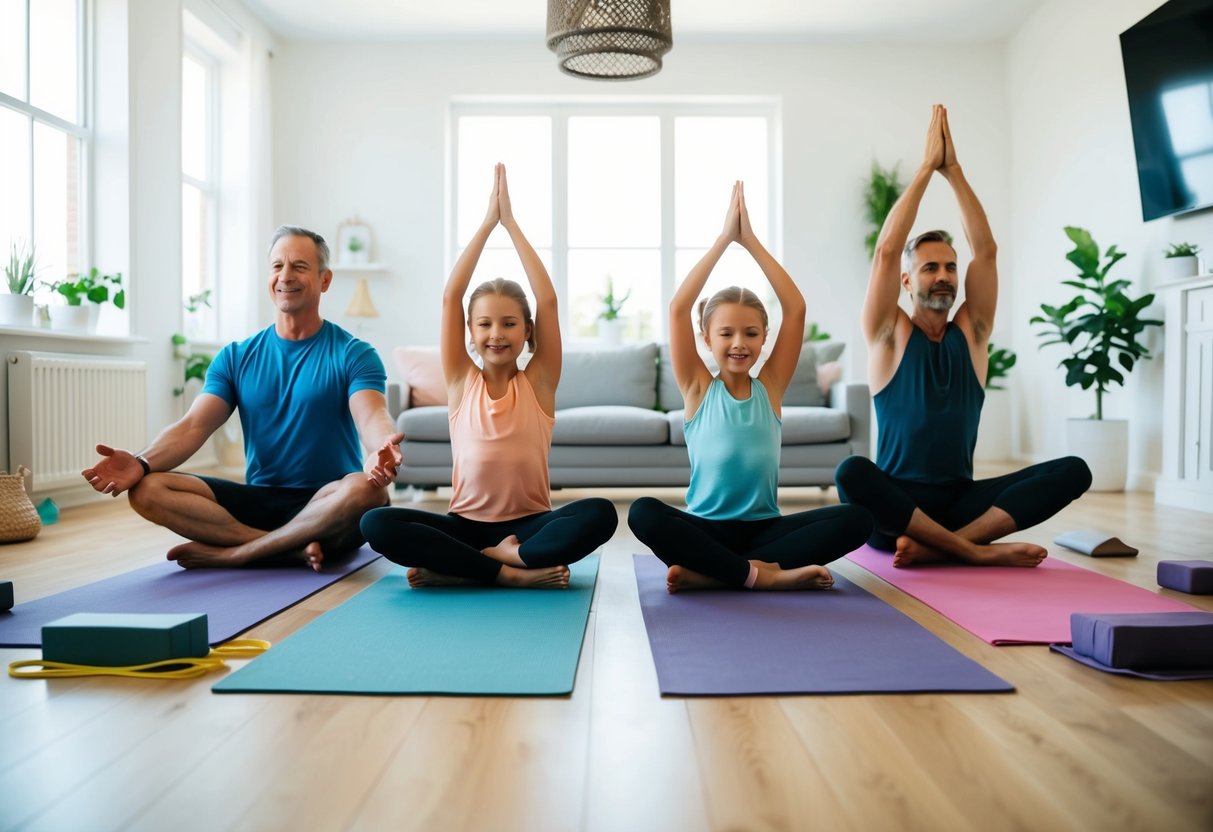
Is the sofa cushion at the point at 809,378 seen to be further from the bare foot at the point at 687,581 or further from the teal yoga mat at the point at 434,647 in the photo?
the teal yoga mat at the point at 434,647

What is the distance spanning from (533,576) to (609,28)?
6.36 ft

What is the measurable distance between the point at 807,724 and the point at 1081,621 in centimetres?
69

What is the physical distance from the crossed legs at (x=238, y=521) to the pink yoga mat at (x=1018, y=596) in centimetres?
145

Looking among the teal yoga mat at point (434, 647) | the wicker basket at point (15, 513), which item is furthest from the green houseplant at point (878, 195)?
the wicker basket at point (15, 513)

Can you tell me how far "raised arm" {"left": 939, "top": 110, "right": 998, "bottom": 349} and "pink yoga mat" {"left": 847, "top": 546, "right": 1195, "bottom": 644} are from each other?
2.01 ft

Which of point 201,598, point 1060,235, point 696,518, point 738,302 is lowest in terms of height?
point 201,598

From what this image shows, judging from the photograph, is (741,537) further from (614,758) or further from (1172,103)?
(1172,103)

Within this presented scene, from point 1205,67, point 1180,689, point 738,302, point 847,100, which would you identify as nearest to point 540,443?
point 738,302

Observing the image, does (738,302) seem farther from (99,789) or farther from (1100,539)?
(99,789)

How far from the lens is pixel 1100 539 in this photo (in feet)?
9.78

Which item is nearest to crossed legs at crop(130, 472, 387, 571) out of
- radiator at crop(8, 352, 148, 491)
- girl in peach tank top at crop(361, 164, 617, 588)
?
girl in peach tank top at crop(361, 164, 617, 588)

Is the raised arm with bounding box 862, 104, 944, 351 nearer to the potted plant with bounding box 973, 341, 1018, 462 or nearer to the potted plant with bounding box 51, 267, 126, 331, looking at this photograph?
the potted plant with bounding box 51, 267, 126, 331

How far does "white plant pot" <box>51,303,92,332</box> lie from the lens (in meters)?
4.43

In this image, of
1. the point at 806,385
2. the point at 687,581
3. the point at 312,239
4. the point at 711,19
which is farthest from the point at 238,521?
the point at 711,19
